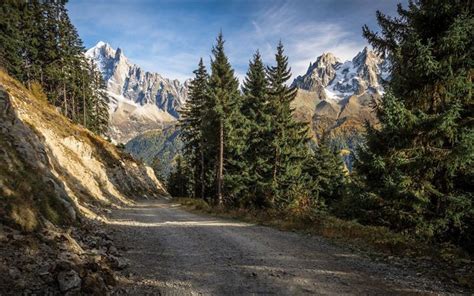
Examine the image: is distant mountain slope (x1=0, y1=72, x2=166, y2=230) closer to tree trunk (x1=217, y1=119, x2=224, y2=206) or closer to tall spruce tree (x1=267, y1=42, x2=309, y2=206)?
tree trunk (x1=217, y1=119, x2=224, y2=206)

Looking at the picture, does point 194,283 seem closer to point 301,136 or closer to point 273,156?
point 273,156

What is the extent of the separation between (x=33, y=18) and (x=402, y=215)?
5770 centimetres

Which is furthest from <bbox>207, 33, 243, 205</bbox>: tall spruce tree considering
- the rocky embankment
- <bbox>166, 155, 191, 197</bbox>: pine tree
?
<bbox>166, 155, 191, 197</bbox>: pine tree

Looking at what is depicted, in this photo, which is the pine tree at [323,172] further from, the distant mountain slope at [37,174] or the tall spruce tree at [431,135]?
the tall spruce tree at [431,135]

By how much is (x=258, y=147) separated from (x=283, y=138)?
2713 mm

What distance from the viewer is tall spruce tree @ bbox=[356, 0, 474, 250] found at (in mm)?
10562

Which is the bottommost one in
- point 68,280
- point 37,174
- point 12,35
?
point 68,280

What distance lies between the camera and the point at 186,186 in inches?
2926

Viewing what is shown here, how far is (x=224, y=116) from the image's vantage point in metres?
27.9

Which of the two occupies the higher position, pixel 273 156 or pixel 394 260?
pixel 273 156

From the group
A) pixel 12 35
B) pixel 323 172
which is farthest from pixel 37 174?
pixel 12 35

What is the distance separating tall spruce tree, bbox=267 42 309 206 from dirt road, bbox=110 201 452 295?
54.3 ft

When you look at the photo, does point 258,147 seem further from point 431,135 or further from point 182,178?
point 182,178

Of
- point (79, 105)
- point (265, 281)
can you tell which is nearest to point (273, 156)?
point (265, 281)
